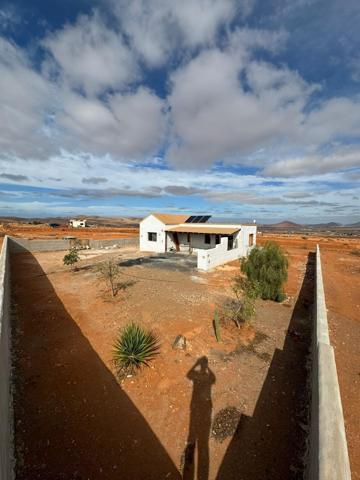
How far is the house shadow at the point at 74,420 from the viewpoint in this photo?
13.2 ft

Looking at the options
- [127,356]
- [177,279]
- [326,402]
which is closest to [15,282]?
[177,279]

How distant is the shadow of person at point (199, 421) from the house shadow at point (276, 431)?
1.22ft

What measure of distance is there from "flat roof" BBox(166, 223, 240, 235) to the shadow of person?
16334 millimetres

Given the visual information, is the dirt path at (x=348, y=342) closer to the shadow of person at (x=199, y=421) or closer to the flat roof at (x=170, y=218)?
the shadow of person at (x=199, y=421)

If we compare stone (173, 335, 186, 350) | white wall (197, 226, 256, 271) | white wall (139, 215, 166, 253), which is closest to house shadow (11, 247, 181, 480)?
stone (173, 335, 186, 350)

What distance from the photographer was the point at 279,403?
211 inches

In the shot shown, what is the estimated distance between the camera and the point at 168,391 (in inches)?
220

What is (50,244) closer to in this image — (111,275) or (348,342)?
(111,275)

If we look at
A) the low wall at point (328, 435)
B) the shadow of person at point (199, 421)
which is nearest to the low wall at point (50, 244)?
the shadow of person at point (199, 421)

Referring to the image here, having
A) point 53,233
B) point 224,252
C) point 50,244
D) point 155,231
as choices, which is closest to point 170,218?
point 155,231

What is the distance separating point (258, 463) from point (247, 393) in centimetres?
150

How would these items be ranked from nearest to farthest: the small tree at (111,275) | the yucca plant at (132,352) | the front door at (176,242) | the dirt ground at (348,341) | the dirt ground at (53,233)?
the dirt ground at (348,341), the yucca plant at (132,352), the small tree at (111,275), the front door at (176,242), the dirt ground at (53,233)

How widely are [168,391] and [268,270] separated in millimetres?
8482

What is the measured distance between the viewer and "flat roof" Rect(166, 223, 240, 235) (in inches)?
878
